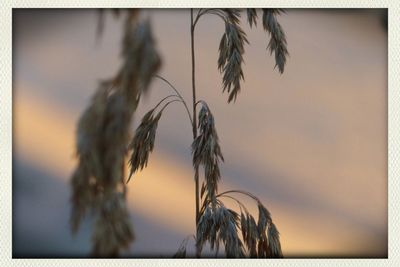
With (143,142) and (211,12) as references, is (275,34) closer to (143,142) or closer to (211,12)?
(211,12)

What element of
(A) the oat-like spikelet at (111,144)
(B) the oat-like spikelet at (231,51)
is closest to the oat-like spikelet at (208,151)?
(B) the oat-like spikelet at (231,51)

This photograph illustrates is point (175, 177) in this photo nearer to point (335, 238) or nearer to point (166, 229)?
point (166, 229)

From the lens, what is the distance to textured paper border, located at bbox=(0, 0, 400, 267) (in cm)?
305

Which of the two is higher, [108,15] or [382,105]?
[108,15]

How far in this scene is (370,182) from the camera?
3.10 m

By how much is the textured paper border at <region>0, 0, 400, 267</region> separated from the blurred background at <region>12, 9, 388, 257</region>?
0.12 feet

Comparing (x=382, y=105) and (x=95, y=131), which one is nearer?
(x=95, y=131)

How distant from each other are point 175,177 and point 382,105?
1197 millimetres

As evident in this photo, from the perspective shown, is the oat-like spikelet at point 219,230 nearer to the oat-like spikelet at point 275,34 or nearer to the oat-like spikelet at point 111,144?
the oat-like spikelet at point 111,144

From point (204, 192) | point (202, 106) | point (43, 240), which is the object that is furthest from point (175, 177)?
point (43, 240)

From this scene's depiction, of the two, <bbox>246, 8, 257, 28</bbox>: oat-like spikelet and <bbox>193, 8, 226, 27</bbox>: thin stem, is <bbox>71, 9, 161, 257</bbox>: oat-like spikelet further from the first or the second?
<bbox>246, 8, 257, 28</bbox>: oat-like spikelet

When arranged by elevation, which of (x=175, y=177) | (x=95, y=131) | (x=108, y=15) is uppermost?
(x=108, y=15)

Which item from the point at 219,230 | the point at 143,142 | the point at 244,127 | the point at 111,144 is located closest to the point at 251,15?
the point at 244,127
